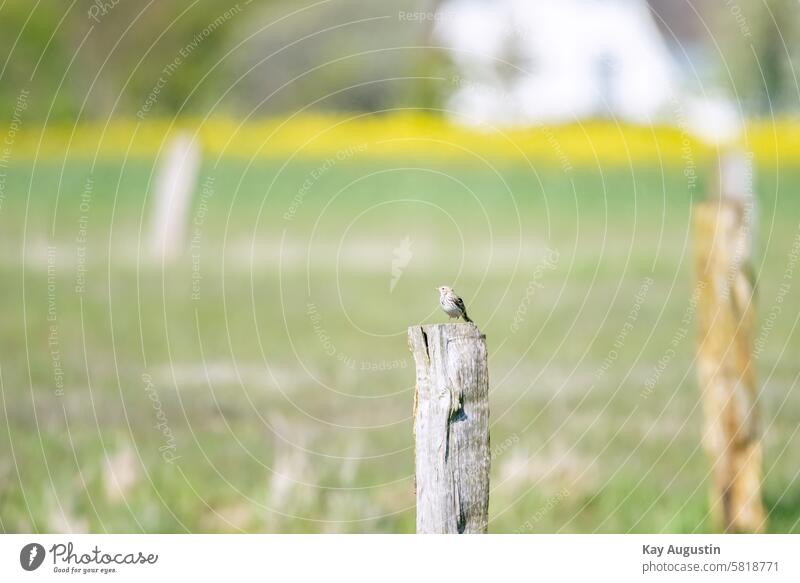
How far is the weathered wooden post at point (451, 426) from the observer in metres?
4.02

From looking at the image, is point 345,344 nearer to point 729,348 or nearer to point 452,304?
point 729,348

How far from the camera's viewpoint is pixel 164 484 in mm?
7211

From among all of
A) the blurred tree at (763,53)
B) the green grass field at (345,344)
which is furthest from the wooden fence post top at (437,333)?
the blurred tree at (763,53)

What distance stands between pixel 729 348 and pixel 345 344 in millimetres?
3716

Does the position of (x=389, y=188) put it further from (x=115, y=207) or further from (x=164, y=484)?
(x=164, y=484)

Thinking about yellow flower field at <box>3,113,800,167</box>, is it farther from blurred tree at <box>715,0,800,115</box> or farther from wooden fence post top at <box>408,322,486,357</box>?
wooden fence post top at <box>408,322,486,357</box>

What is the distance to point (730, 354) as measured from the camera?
19.6ft

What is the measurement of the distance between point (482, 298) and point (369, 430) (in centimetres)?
205

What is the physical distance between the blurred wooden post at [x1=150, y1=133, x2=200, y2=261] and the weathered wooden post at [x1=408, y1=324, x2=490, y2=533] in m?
6.50

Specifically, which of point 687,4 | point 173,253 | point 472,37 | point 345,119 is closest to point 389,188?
point 345,119

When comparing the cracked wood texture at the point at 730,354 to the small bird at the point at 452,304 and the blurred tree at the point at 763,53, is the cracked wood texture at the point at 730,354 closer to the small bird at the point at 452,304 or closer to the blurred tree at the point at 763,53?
the small bird at the point at 452,304

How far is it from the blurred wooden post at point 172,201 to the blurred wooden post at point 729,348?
555 centimetres

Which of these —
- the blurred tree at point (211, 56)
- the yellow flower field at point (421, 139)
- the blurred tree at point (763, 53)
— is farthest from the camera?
the yellow flower field at point (421, 139)

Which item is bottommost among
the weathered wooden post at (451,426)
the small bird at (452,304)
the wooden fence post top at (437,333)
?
the weathered wooden post at (451,426)
